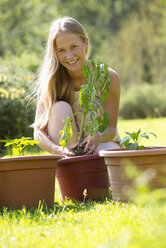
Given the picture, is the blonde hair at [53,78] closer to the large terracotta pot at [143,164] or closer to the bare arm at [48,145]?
the bare arm at [48,145]

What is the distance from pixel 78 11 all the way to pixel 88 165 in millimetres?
25823

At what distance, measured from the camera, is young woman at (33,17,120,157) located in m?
3.06

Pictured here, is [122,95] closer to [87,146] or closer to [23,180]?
[87,146]

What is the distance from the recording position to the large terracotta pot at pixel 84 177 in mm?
2760

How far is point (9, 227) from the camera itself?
206cm

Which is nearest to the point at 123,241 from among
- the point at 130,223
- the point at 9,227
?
the point at 130,223

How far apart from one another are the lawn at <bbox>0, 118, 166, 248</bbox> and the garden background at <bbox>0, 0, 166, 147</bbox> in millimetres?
12379

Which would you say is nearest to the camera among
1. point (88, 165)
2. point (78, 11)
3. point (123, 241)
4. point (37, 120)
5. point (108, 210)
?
point (123, 241)

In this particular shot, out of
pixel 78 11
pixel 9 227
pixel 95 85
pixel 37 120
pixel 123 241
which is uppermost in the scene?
pixel 78 11

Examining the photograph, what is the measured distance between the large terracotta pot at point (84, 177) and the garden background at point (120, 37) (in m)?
11.8

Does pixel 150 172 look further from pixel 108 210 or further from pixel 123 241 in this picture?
pixel 123 241

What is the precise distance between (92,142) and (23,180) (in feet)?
2.02

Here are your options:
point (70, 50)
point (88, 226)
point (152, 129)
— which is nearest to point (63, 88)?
point (70, 50)

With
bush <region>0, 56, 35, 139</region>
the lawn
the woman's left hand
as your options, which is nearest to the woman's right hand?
the woman's left hand
